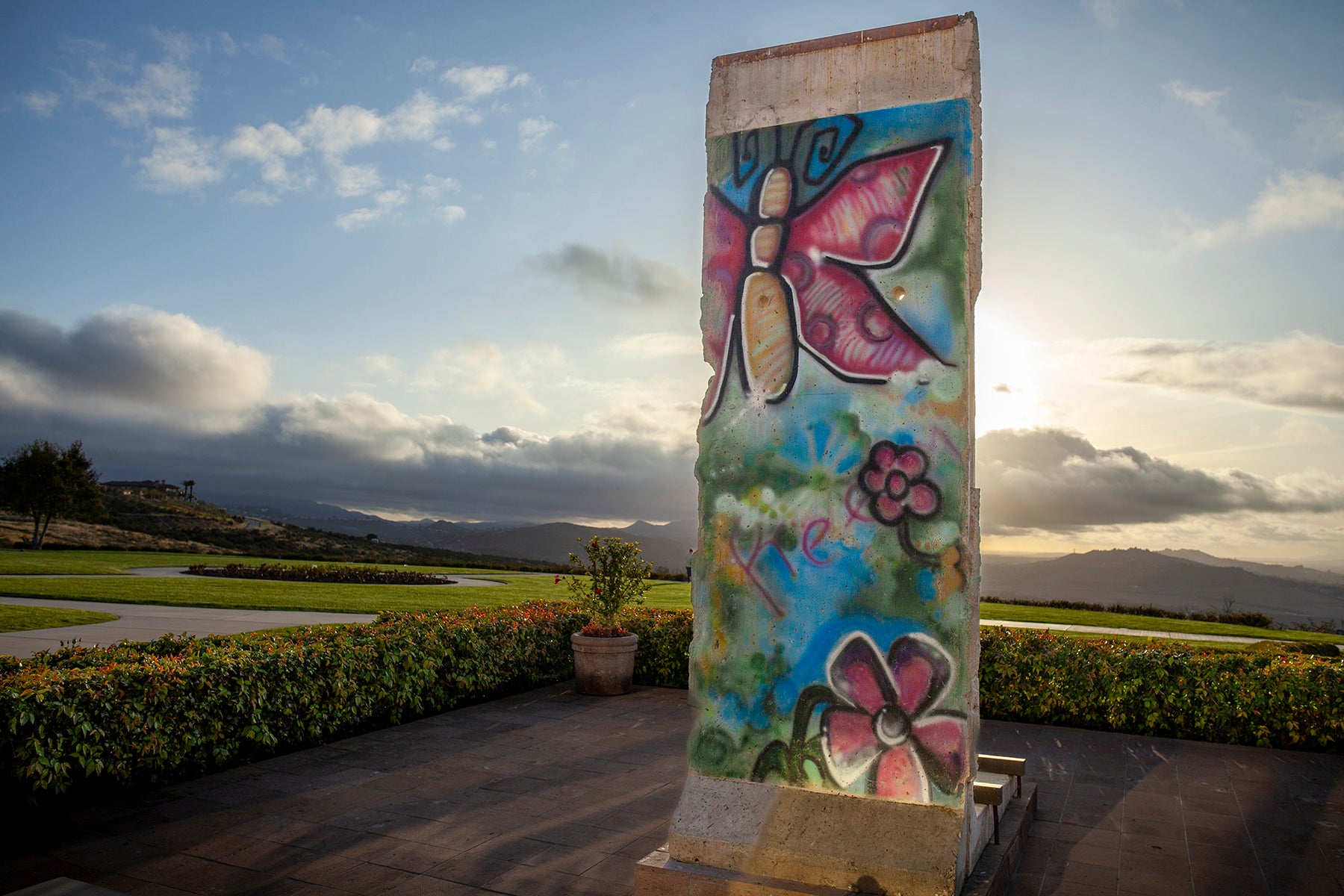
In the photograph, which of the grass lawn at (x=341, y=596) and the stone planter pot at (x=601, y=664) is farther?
the grass lawn at (x=341, y=596)

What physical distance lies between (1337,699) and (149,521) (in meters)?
49.9

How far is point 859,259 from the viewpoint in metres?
4.06

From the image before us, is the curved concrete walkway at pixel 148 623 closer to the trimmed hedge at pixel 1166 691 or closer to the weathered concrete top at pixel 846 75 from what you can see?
the trimmed hedge at pixel 1166 691

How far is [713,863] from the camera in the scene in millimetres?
3986

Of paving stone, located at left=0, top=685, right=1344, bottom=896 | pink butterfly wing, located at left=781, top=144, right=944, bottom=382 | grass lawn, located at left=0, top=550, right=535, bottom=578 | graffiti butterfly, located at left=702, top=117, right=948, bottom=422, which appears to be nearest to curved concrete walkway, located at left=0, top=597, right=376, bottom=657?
paving stone, located at left=0, top=685, right=1344, bottom=896

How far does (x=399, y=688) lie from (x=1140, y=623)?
61.0 ft

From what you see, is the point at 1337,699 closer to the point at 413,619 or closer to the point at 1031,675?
the point at 1031,675

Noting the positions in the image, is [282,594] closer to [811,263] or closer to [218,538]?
[811,263]

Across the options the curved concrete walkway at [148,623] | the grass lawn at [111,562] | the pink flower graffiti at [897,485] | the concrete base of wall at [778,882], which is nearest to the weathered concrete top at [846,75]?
the pink flower graffiti at [897,485]

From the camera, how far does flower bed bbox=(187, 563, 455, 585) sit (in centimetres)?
2469

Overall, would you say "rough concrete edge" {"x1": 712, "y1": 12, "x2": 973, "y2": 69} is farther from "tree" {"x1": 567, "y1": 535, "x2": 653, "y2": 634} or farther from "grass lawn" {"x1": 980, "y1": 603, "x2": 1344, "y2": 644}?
"grass lawn" {"x1": 980, "y1": 603, "x2": 1344, "y2": 644}

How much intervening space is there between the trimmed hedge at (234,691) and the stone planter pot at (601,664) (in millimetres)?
650

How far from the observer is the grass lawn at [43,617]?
13.4 metres

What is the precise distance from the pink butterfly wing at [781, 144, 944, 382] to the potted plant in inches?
241
